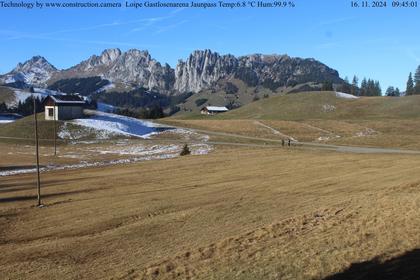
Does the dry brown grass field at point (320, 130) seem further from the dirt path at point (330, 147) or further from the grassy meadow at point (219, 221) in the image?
the grassy meadow at point (219, 221)

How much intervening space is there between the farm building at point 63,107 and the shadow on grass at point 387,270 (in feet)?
345

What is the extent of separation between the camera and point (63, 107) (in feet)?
389

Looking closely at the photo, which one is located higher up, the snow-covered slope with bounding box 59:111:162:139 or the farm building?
the farm building

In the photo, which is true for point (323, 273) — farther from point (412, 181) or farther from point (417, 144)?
point (417, 144)

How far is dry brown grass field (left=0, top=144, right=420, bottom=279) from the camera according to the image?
16.9 m

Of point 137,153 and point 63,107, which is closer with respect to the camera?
point 137,153

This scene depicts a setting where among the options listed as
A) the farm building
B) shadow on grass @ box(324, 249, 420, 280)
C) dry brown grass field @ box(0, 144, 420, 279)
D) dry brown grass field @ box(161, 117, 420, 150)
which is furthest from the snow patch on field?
shadow on grass @ box(324, 249, 420, 280)

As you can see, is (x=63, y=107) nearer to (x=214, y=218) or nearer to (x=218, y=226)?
(x=214, y=218)

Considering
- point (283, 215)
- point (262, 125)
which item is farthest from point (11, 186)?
point (262, 125)

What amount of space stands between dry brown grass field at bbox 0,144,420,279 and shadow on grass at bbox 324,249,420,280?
0.19 ft

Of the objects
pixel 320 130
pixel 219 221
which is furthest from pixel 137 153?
pixel 219 221

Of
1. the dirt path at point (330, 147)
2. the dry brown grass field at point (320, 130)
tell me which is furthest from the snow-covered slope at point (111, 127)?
the dry brown grass field at point (320, 130)

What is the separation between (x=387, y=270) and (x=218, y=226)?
377 inches

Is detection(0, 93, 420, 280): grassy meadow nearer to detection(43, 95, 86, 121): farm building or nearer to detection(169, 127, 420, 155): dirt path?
detection(169, 127, 420, 155): dirt path
